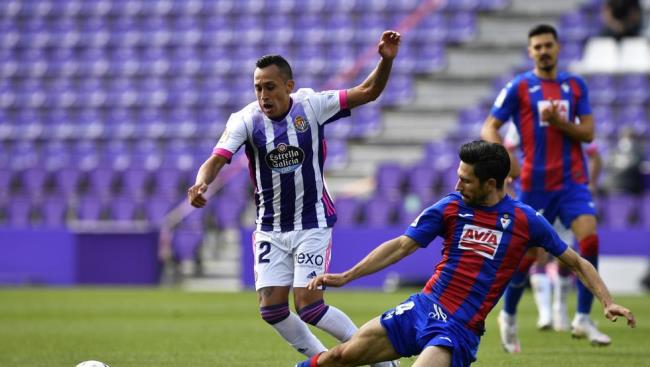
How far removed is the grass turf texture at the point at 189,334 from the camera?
9008mm

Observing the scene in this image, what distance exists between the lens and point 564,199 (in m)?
9.85

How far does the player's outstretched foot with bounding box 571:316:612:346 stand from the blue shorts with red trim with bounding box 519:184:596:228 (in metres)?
0.79

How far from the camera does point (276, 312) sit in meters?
7.24

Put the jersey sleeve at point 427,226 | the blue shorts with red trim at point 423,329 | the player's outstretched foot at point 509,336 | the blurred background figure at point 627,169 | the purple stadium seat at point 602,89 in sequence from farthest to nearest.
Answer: the purple stadium seat at point 602,89, the blurred background figure at point 627,169, the player's outstretched foot at point 509,336, the jersey sleeve at point 427,226, the blue shorts with red trim at point 423,329

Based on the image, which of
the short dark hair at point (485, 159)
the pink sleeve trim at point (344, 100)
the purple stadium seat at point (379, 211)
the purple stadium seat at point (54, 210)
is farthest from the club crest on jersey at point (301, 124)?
the purple stadium seat at point (54, 210)

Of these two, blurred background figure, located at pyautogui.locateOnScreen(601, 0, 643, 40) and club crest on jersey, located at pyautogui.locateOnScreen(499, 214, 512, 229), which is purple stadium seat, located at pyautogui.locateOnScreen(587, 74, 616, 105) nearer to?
blurred background figure, located at pyautogui.locateOnScreen(601, 0, 643, 40)

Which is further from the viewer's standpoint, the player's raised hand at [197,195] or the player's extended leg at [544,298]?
the player's extended leg at [544,298]

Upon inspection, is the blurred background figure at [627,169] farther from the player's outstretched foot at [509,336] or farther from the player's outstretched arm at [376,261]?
the player's outstretched arm at [376,261]

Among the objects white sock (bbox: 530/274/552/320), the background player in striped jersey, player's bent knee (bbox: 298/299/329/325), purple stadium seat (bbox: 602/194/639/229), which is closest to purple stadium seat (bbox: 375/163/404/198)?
purple stadium seat (bbox: 602/194/639/229)

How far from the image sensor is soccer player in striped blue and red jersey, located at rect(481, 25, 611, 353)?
9.70m

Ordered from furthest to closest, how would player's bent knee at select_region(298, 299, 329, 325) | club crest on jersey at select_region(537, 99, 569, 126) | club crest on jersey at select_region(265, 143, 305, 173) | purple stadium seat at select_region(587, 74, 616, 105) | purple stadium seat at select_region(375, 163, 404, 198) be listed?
purple stadium seat at select_region(587, 74, 616, 105), purple stadium seat at select_region(375, 163, 404, 198), club crest on jersey at select_region(537, 99, 569, 126), club crest on jersey at select_region(265, 143, 305, 173), player's bent knee at select_region(298, 299, 329, 325)

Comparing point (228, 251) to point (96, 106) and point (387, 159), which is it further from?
point (96, 106)

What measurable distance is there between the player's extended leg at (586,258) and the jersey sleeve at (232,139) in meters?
3.52

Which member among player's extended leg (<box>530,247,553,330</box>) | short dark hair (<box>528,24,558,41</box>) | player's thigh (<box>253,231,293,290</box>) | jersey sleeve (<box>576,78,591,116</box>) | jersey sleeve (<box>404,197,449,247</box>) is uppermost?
short dark hair (<box>528,24,558,41</box>)
